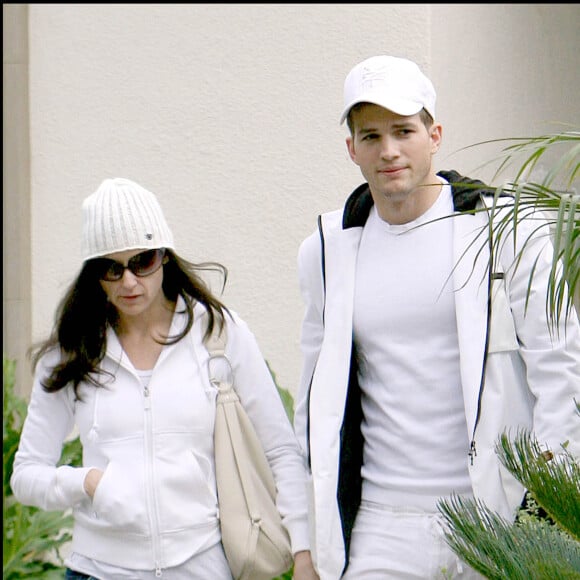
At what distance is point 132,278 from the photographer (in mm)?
3445

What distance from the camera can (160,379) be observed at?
11.2 ft

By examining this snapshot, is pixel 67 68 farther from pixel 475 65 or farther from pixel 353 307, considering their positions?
pixel 353 307

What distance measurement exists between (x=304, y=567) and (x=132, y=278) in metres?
0.90

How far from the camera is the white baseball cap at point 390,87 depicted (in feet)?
10.4

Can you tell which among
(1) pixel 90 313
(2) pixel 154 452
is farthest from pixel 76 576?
(1) pixel 90 313

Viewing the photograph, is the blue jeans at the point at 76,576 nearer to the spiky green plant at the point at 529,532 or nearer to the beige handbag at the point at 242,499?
the beige handbag at the point at 242,499

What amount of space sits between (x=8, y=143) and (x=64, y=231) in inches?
20.3

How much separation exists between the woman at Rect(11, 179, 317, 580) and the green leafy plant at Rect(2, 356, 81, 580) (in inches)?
68.6

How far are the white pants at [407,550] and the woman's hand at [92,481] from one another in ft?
2.36

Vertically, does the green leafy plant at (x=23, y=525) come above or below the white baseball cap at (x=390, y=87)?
below

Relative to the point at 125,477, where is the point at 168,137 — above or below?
above

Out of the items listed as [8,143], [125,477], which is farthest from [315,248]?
[8,143]

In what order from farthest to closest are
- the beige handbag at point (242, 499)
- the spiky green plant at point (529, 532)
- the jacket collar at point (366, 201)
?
the beige handbag at point (242, 499)
the jacket collar at point (366, 201)
the spiky green plant at point (529, 532)

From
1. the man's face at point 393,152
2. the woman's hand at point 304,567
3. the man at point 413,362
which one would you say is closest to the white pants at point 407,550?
the man at point 413,362
